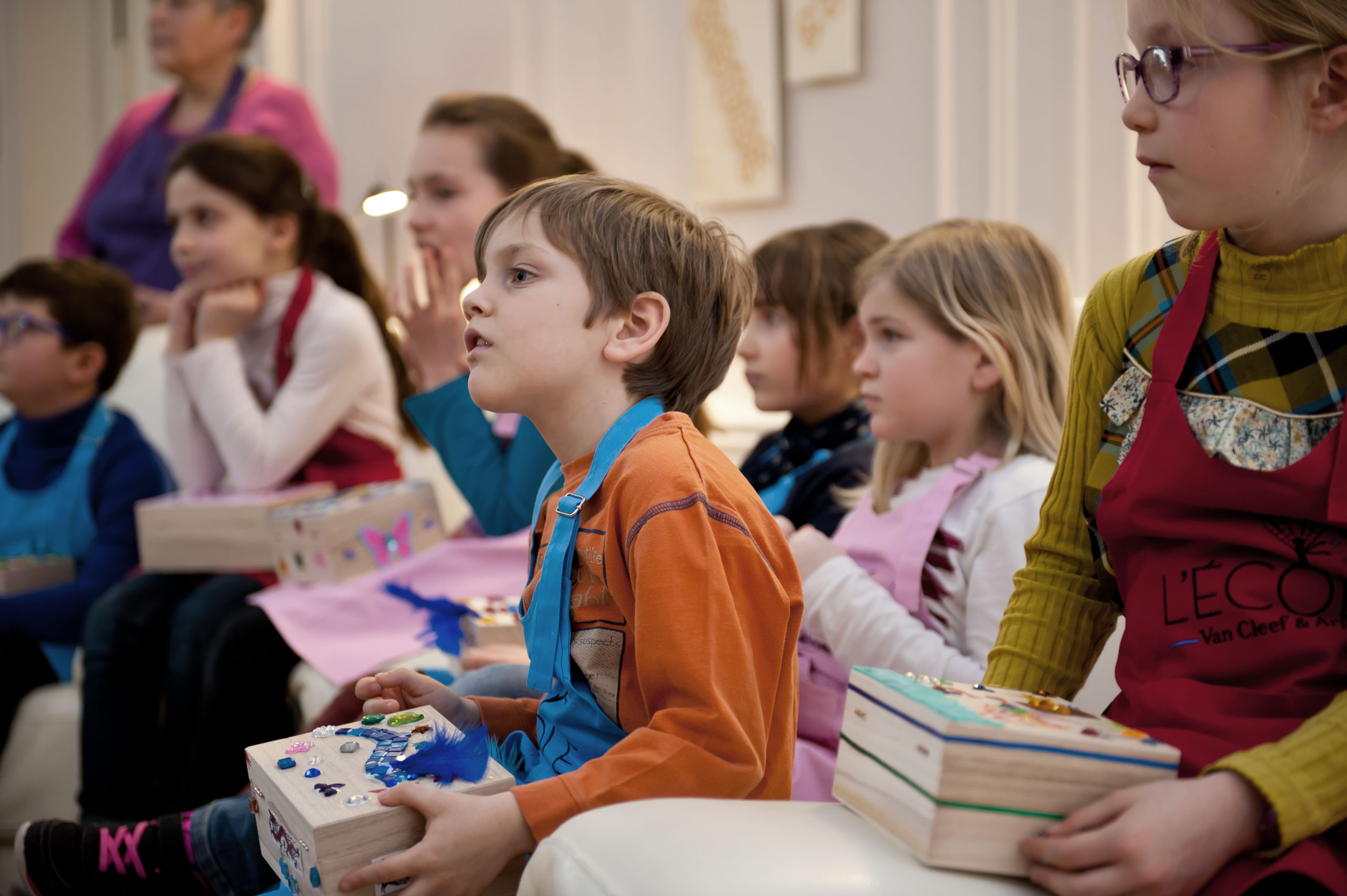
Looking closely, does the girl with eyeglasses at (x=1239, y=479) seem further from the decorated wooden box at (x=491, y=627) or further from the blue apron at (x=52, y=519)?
the blue apron at (x=52, y=519)

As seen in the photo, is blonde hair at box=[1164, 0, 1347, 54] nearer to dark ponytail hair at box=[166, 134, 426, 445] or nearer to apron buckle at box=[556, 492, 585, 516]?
apron buckle at box=[556, 492, 585, 516]

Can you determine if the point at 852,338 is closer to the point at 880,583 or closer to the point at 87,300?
the point at 880,583

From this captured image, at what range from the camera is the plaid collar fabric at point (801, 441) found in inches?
77.1

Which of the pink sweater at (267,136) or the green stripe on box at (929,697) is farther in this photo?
the pink sweater at (267,136)

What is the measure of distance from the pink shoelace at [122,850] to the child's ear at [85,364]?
167 centimetres

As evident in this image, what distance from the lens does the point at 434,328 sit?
85.2 inches

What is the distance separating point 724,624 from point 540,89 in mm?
3170

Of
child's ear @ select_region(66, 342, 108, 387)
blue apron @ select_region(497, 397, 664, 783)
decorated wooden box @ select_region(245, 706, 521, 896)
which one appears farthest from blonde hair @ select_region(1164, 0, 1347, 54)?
child's ear @ select_region(66, 342, 108, 387)

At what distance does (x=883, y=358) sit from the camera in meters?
1.60

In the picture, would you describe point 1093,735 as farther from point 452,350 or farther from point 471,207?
point 471,207

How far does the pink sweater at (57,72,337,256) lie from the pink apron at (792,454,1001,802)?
253 centimetres

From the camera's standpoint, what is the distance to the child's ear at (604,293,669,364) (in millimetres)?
1197

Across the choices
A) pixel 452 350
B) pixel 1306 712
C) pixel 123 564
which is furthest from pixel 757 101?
pixel 1306 712

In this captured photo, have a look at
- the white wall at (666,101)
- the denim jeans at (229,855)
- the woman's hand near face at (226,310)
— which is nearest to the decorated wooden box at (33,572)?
the woman's hand near face at (226,310)
